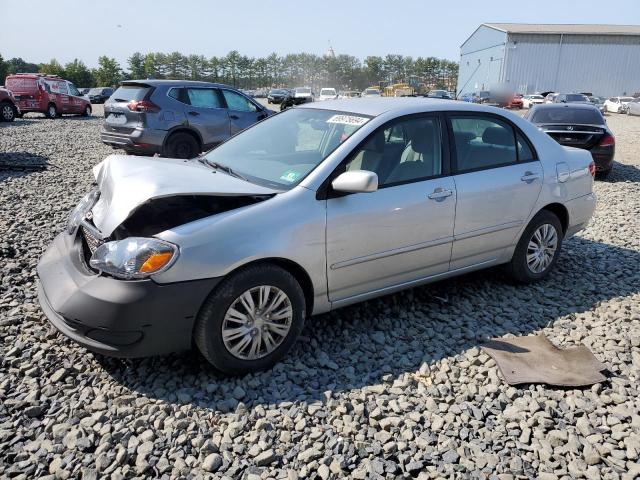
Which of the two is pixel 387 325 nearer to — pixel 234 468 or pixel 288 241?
pixel 288 241

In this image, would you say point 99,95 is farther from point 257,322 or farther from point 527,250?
point 257,322

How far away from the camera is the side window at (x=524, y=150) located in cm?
449

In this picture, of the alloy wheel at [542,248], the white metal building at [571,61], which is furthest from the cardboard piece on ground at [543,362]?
the white metal building at [571,61]

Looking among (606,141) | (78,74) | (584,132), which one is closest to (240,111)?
(584,132)

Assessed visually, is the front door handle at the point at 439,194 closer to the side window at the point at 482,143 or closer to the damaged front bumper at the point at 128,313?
the side window at the point at 482,143

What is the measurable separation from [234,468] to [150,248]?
1235mm

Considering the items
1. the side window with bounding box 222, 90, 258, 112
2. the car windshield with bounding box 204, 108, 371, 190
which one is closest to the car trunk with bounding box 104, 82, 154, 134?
the side window with bounding box 222, 90, 258, 112

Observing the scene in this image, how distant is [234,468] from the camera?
250cm

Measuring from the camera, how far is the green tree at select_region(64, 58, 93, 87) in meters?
70.5

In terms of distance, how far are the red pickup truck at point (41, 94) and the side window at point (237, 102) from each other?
16323mm

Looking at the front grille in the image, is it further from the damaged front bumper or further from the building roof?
the building roof

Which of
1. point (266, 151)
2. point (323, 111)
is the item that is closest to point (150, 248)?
point (266, 151)

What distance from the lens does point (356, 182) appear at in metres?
3.19

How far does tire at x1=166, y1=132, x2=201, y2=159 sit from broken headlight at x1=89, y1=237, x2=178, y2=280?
7691 mm
